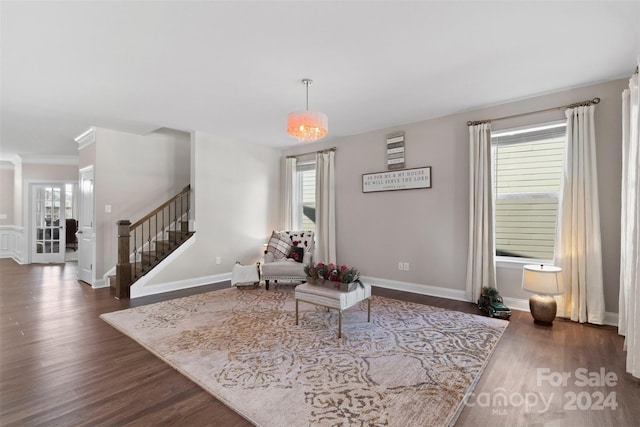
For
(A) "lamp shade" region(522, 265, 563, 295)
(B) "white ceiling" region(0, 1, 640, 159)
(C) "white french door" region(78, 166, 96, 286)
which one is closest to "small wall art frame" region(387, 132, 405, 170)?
(B) "white ceiling" region(0, 1, 640, 159)

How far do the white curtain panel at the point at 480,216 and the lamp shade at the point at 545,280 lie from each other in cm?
63

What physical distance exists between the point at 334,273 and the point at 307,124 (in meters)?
1.56

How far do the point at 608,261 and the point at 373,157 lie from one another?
130 inches

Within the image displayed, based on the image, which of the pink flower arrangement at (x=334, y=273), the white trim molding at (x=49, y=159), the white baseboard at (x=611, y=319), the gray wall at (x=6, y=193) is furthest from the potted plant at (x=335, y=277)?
the gray wall at (x=6, y=193)

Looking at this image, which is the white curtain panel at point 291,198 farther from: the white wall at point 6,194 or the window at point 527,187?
the white wall at point 6,194

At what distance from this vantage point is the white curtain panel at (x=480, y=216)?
4.01m

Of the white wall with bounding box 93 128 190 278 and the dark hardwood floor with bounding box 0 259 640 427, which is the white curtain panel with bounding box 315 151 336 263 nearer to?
the white wall with bounding box 93 128 190 278

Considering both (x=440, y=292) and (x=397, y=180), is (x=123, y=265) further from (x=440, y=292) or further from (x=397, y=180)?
(x=440, y=292)

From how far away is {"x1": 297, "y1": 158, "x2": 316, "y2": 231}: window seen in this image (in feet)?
20.6

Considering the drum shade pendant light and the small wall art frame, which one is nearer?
the drum shade pendant light

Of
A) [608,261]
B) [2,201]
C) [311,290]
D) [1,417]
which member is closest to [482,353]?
[311,290]

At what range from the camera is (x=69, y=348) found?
2.79m

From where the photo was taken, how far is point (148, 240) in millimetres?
5797

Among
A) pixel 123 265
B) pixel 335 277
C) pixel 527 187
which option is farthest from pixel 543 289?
pixel 123 265
